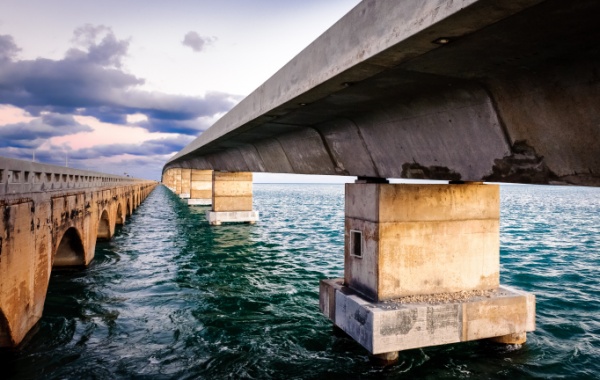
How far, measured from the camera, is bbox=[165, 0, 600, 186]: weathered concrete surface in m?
3.53

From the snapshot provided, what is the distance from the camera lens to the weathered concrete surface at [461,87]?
3527 mm

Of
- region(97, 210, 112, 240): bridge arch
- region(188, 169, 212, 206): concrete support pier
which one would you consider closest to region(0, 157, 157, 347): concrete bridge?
region(97, 210, 112, 240): bridge arch

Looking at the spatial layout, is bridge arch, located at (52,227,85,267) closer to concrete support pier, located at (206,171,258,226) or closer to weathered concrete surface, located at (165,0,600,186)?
weathered concrete surface, located at (165,0,600,186)

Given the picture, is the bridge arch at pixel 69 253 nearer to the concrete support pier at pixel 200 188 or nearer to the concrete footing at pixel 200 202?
the concrete footing at pixel 200 202

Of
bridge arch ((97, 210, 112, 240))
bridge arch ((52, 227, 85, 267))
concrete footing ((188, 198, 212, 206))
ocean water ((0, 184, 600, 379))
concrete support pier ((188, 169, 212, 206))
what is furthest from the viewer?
concrete support pier ((188, 169, 212, 206))

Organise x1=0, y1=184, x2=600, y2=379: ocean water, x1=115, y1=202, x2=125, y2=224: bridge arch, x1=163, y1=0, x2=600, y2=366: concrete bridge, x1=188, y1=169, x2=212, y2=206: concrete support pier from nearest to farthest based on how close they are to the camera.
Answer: x1=163, y1=0, x2=600, y2=366: concrete bridge → x1=0, y1=184, x2=600, y2=379: ocean water → x1=115, y1=202, x2=125, y2=224: bridge arch → x1=188, y1=169, x2=212, y2=206: concrete support pier

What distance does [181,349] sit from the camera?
28.8 ft

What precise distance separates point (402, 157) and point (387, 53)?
3.17m

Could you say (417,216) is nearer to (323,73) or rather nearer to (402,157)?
(402,157)

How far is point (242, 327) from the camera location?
993 cm

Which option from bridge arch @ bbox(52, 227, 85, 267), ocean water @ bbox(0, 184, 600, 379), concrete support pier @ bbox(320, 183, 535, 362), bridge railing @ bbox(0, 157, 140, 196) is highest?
bridge railing @ bbox(0, 157, 140, 196)

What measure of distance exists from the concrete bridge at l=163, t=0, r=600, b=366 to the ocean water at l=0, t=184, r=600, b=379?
2.51 feet

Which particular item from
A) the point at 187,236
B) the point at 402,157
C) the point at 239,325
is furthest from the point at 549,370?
the point at 187,236

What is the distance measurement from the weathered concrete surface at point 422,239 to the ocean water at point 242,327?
5.12ft
